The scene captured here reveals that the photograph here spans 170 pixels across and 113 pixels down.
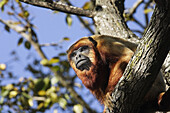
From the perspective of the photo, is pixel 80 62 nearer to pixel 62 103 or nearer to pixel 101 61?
pixel 101 61

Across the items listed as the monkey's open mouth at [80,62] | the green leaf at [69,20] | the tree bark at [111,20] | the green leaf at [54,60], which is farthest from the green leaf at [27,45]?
the monkey's open mouth at [80,62]

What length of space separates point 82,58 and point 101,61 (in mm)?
340

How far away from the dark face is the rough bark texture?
3.84 feet

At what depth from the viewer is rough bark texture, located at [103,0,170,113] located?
315 cm

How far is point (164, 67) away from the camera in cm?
483

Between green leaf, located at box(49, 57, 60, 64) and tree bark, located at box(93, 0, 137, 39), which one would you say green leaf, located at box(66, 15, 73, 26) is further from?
tree bark, located at box(93, 0, 137, 39)

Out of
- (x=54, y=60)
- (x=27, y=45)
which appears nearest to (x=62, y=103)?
(x=54, y=60)

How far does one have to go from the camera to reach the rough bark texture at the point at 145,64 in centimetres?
315

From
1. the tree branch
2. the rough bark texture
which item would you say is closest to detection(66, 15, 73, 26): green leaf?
the tree branch

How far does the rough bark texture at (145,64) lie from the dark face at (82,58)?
1170mm

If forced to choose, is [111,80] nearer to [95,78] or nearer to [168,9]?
[95,78]

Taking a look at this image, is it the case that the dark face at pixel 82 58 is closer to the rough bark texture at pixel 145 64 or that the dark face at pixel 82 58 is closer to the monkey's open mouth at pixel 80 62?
the monkey's open mouth at pixel 80 62

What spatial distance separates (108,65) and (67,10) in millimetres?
1479

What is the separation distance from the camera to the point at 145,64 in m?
3.48
